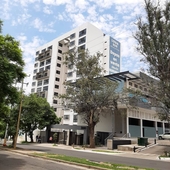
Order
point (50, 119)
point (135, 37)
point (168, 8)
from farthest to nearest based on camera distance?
1. point (50, 119)
2. point (135, 37)
3. point (168, 8)

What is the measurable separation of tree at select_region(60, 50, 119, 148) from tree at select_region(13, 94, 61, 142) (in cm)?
701

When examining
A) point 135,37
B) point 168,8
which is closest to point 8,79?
point 135,37

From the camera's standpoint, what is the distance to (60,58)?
217ft

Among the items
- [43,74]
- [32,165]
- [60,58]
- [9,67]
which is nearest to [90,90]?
[9,67]

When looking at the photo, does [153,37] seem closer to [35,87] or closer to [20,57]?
[20,57]

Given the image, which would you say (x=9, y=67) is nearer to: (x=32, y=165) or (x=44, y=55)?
(x=32, y=165)

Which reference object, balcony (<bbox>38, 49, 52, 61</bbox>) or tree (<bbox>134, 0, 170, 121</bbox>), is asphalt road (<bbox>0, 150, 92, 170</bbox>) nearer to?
tree (<bbox>134, 0, 170, 121</bbox>)

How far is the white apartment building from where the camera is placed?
60.6 meters

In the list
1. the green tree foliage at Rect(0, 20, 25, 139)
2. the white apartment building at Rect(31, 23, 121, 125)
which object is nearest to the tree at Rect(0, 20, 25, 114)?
the green tree foliage at Rect(0, 20, 25, 139)

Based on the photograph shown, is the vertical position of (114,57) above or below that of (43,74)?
above

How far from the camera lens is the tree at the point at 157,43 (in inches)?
706

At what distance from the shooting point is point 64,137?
36.2m

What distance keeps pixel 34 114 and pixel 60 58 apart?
116 feet

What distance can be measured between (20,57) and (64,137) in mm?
25585
